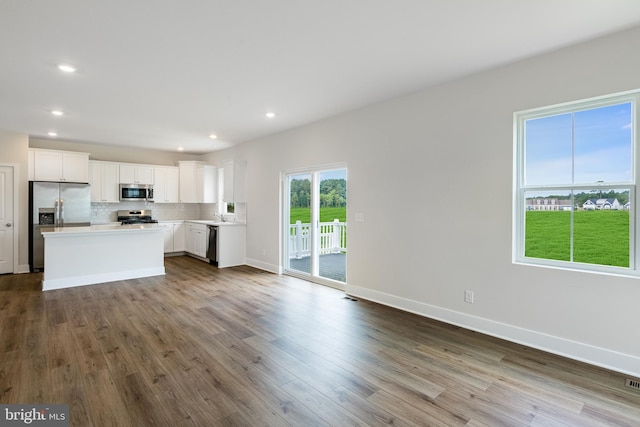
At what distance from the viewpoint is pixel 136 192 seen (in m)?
7.64

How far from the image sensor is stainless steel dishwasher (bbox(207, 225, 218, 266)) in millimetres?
6871

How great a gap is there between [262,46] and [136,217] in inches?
260

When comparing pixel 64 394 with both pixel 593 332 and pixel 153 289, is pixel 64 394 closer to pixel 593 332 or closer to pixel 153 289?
→ pixel 153 289

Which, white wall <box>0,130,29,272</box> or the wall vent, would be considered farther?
white wall <box>0,130,29,272</box>

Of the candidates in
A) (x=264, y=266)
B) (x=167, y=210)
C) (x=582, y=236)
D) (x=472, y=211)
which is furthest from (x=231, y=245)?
(x=582, y=236)

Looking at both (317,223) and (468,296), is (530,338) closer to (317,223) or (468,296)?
(468,296)

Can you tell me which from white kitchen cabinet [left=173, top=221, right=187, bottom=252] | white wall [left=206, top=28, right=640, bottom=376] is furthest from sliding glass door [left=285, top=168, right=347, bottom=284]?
white kitchen cabinet [left=173, top=221, right=187, bottom=252]

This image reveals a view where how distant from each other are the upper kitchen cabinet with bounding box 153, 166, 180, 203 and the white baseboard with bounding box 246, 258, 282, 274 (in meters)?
2.93

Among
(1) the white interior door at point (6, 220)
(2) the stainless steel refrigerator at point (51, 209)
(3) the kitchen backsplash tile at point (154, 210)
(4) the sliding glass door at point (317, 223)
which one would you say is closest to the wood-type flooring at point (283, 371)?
(4) the sliding glass door at point (317, 223)

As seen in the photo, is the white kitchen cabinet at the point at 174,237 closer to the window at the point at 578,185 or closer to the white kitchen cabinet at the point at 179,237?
the white kitchen cabinet at the point at 179,237

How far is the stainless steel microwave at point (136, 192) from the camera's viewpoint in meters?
7.49

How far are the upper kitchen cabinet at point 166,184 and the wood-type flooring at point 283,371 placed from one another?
4213 millimetres

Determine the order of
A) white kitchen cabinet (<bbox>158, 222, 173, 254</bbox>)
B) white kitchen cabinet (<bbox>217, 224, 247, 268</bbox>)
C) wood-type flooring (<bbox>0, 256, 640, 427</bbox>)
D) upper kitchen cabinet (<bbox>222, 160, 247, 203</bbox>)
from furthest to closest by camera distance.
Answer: white kitchen cabinet (<bbox>158, 222, 173, 254</bbox>)
upper kitchen cabinet (<bbox>222, 160, 247, 203</bbox>)
white kitchen cabinet (<bbox>217, 224, 247, 268</bbox>)
wood-type flooring (<bbox>0, 256, 640, 427</bbox>)

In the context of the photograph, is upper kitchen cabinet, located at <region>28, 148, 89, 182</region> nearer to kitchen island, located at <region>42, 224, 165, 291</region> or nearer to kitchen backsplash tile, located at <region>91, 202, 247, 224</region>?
kitchen backsplash tile, located at <region>91, 202, 247, 224</region>
